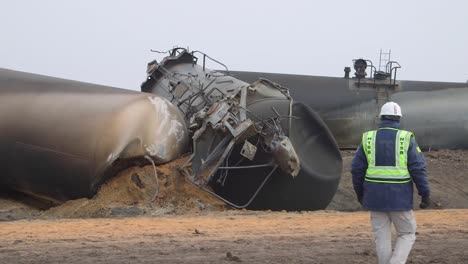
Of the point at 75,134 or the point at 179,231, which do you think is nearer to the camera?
the point at 179,231

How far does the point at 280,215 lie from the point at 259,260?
3566mm

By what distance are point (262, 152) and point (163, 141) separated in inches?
58.7

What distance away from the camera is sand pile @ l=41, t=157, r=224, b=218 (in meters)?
9.70

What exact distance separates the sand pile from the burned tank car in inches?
9.7

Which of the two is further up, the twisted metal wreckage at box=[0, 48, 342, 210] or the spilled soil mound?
the twisted metal wreckage at box=[0, 48, 342, 210]

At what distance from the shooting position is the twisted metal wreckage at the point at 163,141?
9.69 metres

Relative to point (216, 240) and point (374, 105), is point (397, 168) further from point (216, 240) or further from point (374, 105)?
point (374, 105)

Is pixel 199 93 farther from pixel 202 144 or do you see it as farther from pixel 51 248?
pixel 51 248

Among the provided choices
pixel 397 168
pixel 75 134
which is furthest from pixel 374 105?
pixel 397 168

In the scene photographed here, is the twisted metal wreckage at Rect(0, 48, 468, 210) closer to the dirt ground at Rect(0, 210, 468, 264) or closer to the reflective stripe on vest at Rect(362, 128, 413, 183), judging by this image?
the dirt ground at Rect(0, 210, 468, 264)

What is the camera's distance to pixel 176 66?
1377 centimetres

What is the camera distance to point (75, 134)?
9.62 m

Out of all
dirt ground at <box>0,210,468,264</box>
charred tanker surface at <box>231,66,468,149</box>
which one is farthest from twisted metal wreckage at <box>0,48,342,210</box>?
charred tanker surface at <box>231,66,468,149</box>

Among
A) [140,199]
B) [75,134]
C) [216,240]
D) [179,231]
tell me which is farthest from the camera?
[140,199]
